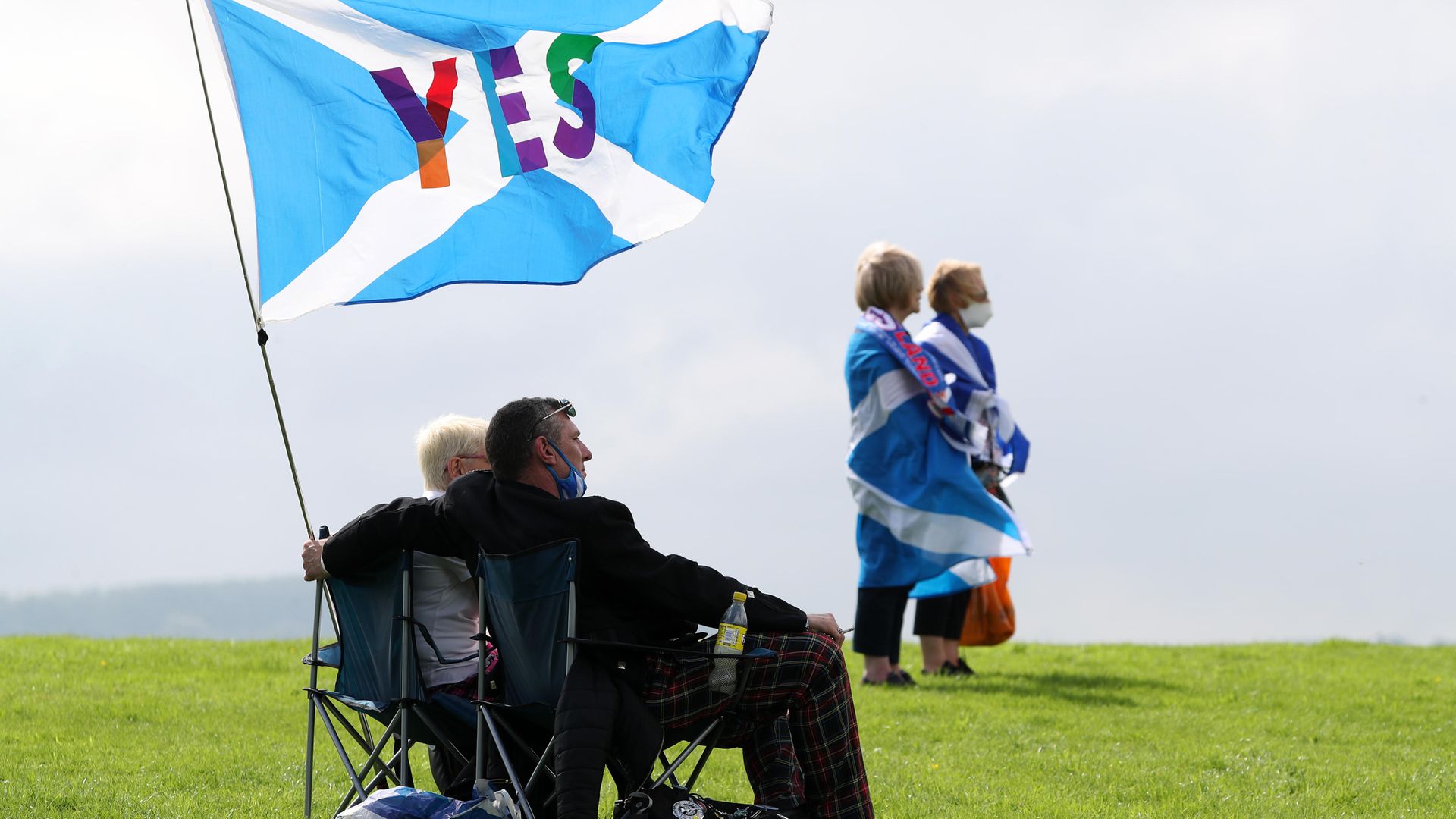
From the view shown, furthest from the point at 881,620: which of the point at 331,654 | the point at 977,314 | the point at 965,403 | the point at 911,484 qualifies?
the point at 331,654

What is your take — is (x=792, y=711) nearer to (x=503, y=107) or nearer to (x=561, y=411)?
(x=561, y=411)

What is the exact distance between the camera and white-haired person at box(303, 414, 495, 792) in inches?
167

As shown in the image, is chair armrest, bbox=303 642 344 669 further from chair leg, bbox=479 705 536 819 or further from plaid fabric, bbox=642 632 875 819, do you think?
plaid fabric, bbox=642 632 875 819

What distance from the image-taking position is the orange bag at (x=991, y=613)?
9195 mm

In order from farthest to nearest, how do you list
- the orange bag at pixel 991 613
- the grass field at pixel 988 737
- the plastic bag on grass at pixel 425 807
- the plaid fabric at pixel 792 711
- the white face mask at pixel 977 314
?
1. the orange bag at pixel 991 613
2. the white face mask at pixel 977 314
3. the grass field at pixel 988 737
4. the plaid fabric at pixel 792 711
5. the plastic bag on grass at pixel 425 807

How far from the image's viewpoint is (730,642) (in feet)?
12.6

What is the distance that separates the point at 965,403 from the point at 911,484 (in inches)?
21.7

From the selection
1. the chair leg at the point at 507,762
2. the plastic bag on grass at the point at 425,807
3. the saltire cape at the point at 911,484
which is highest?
the saltire cape at the point at 911,484

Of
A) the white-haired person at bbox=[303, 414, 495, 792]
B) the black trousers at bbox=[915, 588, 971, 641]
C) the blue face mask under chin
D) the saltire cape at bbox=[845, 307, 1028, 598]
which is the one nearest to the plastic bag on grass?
the white-haired person at bbox=[303, 414, 495, 792]

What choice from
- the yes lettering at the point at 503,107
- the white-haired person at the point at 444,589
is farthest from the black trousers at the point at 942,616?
the white-haired person at the point at 444,589

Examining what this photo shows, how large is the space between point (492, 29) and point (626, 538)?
2098 mm

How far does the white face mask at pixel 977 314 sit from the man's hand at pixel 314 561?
5245mm

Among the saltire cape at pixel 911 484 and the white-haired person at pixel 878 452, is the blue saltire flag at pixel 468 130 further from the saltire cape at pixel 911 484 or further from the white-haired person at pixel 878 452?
the saltire cape at pixel 911 484

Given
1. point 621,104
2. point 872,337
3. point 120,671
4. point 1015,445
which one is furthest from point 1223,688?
point 120,671
